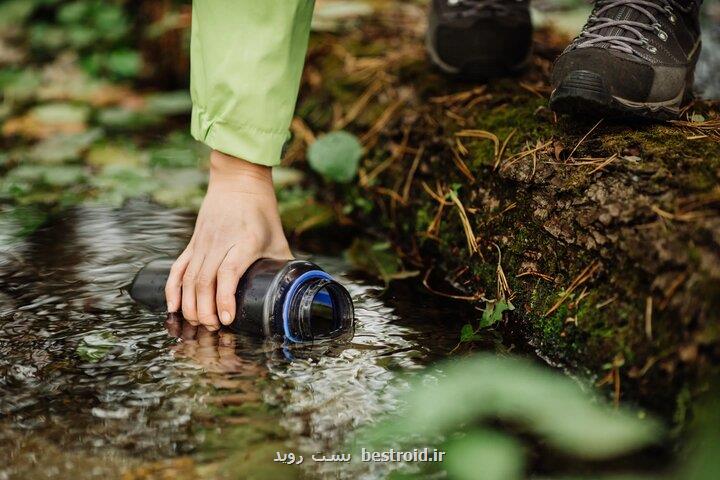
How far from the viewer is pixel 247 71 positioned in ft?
5.53

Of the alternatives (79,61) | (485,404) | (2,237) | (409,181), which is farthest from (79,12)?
(485,404)

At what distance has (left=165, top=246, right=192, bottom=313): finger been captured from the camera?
1.73m

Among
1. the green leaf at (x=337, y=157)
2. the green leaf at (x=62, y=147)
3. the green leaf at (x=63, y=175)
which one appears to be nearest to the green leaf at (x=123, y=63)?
the green leaf at (x=62, y=147)

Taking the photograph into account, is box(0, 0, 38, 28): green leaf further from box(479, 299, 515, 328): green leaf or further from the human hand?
box(479, 299, 515, 328): green leaf

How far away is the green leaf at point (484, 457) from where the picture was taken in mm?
1238

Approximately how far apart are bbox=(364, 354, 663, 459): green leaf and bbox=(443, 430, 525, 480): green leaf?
4 centimetres

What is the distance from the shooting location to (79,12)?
434cm

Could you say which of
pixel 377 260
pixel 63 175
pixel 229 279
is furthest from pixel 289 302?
pixel 63 175

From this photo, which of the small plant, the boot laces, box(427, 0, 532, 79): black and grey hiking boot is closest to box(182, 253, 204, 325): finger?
the small plant

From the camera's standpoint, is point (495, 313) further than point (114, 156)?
No

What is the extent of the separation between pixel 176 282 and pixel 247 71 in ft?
1.57

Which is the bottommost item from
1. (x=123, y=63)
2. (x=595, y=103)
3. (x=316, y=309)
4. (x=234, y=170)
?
(x=316, y=309)

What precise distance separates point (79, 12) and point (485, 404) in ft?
12.3

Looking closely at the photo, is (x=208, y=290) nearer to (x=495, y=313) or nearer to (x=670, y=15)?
(x=495, y=313)
